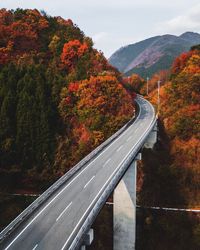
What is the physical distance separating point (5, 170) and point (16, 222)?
2596 cm

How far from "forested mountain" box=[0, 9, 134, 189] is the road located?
38.8 ft

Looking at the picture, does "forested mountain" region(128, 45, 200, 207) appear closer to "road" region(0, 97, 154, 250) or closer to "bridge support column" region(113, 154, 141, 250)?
"bridge support column" region(113, 154, 141, 250)

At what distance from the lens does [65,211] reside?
2869 cm

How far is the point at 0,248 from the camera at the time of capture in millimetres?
23203

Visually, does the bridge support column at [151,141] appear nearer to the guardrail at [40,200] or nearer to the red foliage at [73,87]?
the guardrail at [40,200]

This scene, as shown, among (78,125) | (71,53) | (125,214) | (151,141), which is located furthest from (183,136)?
(71,53)

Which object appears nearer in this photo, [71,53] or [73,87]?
[73,87]

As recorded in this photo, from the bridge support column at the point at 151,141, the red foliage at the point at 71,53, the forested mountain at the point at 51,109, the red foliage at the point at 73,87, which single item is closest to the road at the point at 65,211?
the forested mountain at the point at 51,109

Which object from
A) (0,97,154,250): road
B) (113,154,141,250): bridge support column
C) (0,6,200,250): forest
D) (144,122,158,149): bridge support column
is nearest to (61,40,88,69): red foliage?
(0,6,200,250): forest

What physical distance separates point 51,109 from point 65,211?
30.4 m

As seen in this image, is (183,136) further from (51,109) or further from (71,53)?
(71,53)

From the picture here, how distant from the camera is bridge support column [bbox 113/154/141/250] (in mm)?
43000

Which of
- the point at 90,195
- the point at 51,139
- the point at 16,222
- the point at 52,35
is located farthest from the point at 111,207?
the point at 52,35

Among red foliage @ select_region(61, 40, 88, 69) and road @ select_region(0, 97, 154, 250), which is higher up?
red foliage @ select_region(61, 40, 88, 69)
